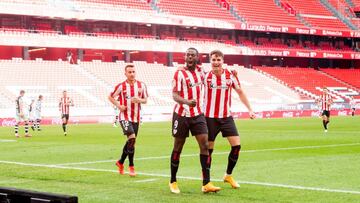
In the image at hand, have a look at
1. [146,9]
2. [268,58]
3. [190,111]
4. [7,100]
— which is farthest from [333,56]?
[190,111]

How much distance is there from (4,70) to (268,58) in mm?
36513

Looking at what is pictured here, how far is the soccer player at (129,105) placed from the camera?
46.6 ft

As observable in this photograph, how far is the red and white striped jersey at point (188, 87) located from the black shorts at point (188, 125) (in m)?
0.08

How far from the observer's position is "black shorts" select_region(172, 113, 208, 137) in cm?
1109

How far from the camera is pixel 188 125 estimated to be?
11.1 m

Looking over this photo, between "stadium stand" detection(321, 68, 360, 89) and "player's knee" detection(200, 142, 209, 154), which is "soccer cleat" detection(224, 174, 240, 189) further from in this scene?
"stadium stand" detection(321, 68, 360, 89)

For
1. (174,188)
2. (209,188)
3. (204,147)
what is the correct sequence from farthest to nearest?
(204,147) → (174,188) → (209,188)

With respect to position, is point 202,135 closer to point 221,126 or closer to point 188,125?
point 188,125

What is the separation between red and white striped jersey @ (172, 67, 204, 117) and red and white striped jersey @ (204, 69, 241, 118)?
67 centimetres

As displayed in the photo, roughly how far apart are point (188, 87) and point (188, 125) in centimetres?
64

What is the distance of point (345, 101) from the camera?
68500 mm

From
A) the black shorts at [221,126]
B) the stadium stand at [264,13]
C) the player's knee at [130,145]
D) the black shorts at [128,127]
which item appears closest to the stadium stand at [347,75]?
the stadium stand at [264,13]

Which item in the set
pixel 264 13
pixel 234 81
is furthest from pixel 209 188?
pixel 264 13

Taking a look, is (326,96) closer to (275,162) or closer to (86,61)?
(275,162)
